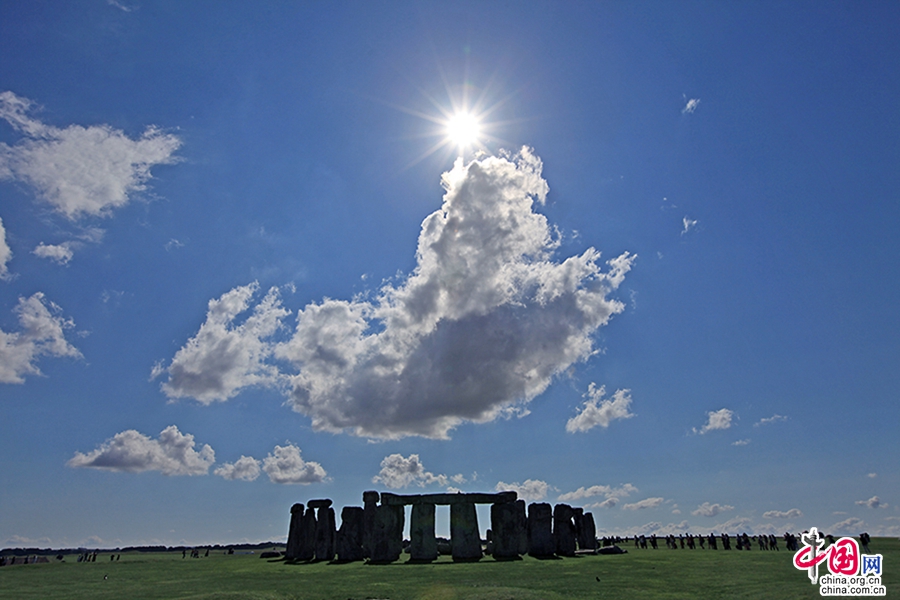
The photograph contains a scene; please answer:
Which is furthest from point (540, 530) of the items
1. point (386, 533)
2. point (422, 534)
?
point (386, 533)

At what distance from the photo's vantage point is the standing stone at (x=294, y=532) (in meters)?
30.0

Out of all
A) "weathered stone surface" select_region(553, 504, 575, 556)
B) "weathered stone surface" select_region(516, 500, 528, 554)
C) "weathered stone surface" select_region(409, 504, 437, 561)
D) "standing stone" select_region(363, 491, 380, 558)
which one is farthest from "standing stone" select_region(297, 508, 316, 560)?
"weathered stone surface" select_region(553, 504, 575, 556)

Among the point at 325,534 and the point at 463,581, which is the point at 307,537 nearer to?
the point at 325,534

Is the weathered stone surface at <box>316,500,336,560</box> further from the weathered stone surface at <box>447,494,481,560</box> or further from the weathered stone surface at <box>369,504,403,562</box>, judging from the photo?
the weathered stone surface at <box>447,494,481,560</box>

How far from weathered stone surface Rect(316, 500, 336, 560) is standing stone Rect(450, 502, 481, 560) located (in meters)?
6.62

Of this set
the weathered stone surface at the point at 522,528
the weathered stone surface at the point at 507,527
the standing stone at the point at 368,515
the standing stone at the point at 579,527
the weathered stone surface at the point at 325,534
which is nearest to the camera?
the weathered stone surface at the point at 507,527

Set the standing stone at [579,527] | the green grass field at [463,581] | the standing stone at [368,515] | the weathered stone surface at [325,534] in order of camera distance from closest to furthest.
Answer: the green grass field at [463,581]
the standing stone at [368,515]
the weathered stone surface at [325,534]
the standing stone at [579,527]

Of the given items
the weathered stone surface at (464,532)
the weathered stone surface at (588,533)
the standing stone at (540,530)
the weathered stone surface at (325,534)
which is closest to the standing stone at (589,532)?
the weathered stone surface at (588,533)

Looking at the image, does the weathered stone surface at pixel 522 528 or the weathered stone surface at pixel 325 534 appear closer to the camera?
the weathered stone surface at pixel 522 528

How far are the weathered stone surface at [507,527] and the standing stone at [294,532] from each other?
10.3m

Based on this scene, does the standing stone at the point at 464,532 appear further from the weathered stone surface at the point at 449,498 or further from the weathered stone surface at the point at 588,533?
the weathered stone surface at the point at 588,533

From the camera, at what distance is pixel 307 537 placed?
29.8m

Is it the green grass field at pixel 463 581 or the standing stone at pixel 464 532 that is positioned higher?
the standing stone at pixel 464 532

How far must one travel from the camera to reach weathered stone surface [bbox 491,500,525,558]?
2705 centimetres
